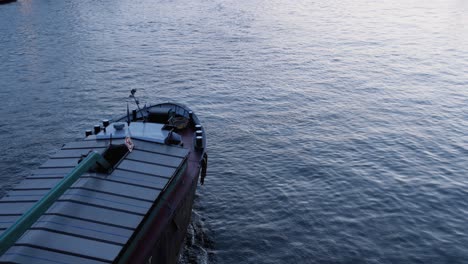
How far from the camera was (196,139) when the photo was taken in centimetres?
2834

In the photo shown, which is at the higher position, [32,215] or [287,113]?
[32,215]

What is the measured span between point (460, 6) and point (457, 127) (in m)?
79.2

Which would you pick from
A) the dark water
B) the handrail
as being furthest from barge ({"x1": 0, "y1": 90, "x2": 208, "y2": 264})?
the dark water

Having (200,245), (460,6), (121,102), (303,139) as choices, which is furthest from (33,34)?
(460,6)

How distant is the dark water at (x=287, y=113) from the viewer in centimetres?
2959

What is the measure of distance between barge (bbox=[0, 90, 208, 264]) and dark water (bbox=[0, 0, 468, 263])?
654cm

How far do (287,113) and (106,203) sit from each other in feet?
105

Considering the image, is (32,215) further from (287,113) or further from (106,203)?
(287,113)

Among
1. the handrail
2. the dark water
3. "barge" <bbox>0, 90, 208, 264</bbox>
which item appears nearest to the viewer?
the handrail

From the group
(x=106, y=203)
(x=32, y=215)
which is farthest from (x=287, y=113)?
(x=32, y=215)

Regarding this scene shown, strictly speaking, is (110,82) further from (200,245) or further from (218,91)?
(200,245)

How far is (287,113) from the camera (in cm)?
4797

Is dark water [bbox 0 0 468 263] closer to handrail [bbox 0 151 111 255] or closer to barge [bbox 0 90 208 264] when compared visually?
barge [bbox 0 90 208 264]

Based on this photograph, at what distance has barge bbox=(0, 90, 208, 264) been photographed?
15383 mm
